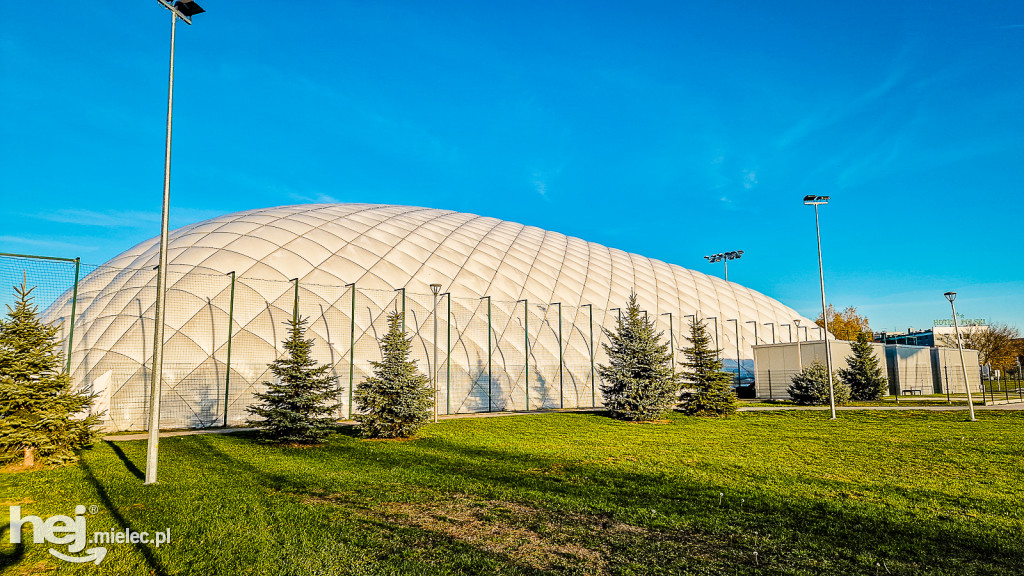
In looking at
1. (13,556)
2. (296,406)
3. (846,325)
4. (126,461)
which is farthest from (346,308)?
(846,325)

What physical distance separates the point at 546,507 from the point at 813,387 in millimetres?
25561

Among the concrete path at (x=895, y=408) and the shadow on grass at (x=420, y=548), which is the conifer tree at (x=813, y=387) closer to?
the concrete path at (x=895, y=408)

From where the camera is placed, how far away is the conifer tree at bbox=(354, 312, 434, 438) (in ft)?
48.2

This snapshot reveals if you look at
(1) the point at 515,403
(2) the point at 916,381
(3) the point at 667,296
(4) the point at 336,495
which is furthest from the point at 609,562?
(2) the point at 916,381

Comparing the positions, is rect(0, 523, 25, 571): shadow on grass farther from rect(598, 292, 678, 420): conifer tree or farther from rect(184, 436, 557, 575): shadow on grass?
rect(598, 292, 678, 420): conifer tree

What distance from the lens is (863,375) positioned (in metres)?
32.1

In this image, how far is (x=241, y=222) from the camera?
2664cm

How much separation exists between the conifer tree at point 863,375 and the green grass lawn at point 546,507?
20200mm

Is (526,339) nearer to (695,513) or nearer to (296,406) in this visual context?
(296,406)

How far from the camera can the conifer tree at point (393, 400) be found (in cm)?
1468

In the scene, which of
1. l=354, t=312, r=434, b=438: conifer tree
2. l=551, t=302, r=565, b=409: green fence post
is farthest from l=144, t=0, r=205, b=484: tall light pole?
l=551, t=302, r=565, b=409: green fence post

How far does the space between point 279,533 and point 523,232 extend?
106ft

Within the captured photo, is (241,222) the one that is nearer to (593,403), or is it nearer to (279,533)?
(593,403)

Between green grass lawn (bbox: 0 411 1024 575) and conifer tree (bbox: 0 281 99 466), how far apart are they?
0.57 metres
